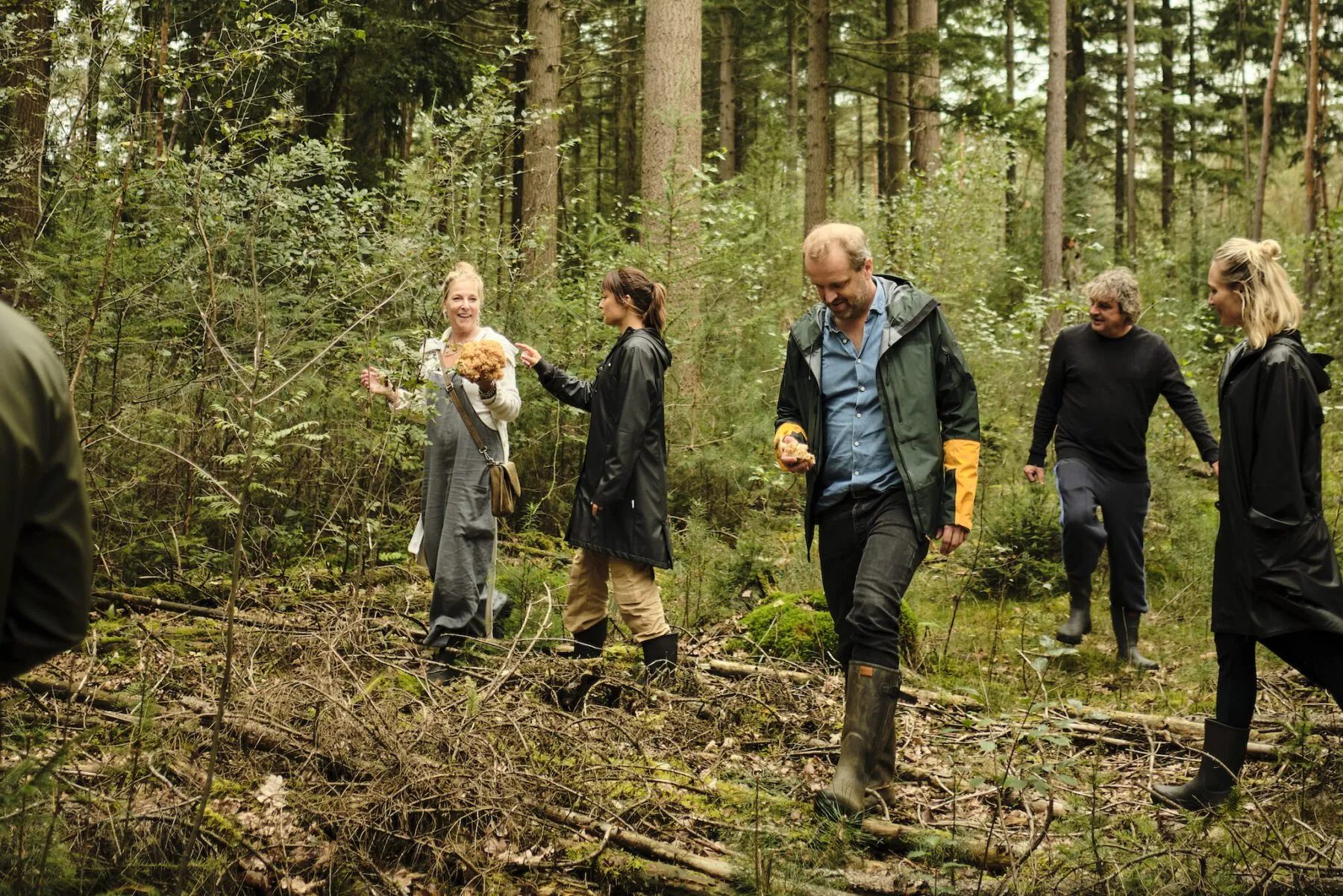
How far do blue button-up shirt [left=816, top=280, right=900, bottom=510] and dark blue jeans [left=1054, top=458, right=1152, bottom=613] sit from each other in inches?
108

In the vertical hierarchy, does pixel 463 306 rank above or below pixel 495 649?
above

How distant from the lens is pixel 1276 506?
169 inches

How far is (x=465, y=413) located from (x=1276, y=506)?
4.14m

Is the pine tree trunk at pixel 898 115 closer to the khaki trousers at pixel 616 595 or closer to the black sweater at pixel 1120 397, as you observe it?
the black sweater at pixel 1120 397

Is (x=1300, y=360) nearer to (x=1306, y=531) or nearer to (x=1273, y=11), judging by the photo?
(x=1306, y=531)

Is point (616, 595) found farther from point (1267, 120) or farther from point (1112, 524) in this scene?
point (1267, 120)

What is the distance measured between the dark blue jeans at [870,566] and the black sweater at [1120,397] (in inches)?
108

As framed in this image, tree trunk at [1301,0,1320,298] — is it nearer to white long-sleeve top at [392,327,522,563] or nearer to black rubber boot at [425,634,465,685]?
white long-sleeve top at [392,327,522,563]

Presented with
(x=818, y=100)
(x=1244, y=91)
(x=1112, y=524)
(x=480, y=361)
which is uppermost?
(x=1244, y=91)

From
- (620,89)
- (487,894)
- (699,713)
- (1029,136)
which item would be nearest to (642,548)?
(699,713)

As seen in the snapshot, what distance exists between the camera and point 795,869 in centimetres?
368

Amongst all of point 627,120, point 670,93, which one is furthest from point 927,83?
point 627,120

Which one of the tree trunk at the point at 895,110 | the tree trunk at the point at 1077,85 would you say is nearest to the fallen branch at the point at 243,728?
the tree trunk at the point at 895,110

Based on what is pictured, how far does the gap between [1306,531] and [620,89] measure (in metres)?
23.5
